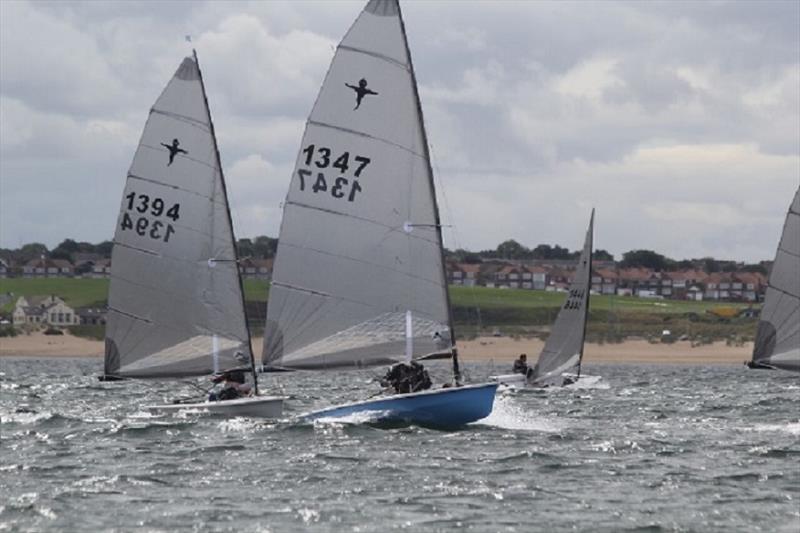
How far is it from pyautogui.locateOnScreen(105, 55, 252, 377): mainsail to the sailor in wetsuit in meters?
5.75

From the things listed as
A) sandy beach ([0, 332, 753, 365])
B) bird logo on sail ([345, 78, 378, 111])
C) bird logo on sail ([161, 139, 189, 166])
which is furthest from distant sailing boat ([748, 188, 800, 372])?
sandy beach ([0, 332, 753, 365])

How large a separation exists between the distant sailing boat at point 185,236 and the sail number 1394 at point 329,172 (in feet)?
16.3

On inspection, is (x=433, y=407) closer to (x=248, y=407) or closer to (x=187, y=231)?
(x=248, y=407)

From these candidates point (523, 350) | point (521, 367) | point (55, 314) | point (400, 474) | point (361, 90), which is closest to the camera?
point (400, 474)

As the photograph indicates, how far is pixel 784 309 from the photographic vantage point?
137 feet

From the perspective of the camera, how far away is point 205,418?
41.3m

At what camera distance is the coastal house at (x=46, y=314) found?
18636 centimetres

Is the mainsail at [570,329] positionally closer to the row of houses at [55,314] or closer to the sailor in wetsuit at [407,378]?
the sailor in wetsuit at [407,378]

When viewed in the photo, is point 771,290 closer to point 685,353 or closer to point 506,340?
point 685,353

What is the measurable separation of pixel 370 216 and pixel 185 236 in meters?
6.66

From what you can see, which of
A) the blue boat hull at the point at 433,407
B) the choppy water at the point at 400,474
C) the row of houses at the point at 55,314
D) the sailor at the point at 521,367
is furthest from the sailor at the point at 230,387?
the row of houses at the point at 55,314

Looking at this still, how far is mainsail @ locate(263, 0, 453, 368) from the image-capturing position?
37.8 meters

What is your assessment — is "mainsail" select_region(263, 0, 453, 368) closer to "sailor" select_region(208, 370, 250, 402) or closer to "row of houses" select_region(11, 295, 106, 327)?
"sailor" select_region(208, 370, 250, 402)

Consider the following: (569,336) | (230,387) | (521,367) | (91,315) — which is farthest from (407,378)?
(91,315)
